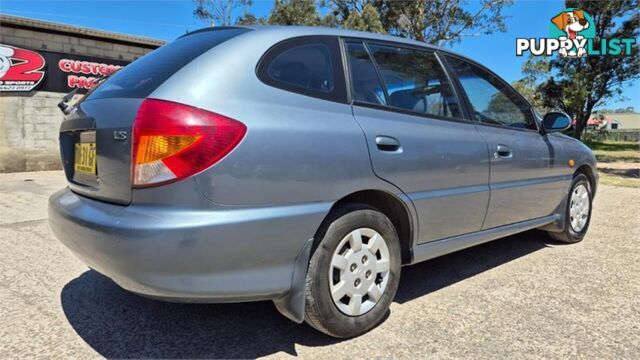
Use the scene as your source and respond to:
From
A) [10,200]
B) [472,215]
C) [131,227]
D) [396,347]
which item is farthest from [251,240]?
[10,200]

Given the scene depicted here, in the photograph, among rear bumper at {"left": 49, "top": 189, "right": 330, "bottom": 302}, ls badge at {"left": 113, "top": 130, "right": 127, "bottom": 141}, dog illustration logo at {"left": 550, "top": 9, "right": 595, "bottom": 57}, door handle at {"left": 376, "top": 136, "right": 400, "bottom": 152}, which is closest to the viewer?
rear bumper at {"left": 49, "top": 189, "right": 330, "bottom": 302}

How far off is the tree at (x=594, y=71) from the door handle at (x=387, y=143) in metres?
23.4

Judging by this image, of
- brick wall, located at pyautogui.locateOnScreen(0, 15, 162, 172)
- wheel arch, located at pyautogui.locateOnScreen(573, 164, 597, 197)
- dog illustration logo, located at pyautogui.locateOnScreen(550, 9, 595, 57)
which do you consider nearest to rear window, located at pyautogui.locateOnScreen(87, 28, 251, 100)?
wheel arch, located at pyautogui.locateOnScreen(573, 164, 597, 197)

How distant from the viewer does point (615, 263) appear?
3.95m

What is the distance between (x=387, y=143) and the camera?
2.55 metres

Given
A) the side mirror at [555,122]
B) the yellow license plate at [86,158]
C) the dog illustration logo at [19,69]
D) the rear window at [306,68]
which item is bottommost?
the yellow license plate at [86,158]

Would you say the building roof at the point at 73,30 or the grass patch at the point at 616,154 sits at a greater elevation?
the building roof at the point at 73,30

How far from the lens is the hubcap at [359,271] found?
2.38 meters

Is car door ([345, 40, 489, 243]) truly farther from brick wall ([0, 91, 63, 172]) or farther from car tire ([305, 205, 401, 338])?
brick wall ([0, 91, 63, 172])

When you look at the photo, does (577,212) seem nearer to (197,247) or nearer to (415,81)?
(415,81)

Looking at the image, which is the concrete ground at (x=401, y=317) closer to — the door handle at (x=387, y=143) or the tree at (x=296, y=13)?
the door handle at (x=387, y=143)

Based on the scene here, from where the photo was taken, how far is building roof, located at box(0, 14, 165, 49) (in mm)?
11353

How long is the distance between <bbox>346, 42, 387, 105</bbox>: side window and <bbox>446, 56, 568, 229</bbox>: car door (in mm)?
913

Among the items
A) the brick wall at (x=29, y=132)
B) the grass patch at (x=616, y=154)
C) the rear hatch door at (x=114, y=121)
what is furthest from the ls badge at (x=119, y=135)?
the grass patch at (x=616, y=154)
